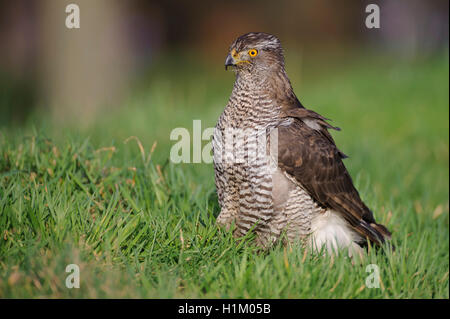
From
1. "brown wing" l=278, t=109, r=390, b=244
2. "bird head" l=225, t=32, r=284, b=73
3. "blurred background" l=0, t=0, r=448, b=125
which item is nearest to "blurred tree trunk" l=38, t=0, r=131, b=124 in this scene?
"blurred background" l=0, t=0, r=448, b=125

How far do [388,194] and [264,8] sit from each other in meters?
11.8

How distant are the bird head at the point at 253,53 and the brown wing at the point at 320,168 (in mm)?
423

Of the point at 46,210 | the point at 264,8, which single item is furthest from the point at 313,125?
the point at 264,8

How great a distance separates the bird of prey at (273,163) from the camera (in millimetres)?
3777

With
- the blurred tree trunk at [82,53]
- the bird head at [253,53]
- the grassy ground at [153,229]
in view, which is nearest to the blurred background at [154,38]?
the blurred tree trunk at [82,53]

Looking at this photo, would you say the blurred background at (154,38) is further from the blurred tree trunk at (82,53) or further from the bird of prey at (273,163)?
the bird of prey at (273,163)

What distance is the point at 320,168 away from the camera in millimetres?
3965

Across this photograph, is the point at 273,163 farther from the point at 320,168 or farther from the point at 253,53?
the point at 253,53

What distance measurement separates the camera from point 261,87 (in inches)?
156

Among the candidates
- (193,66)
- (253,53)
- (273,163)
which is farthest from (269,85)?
(193,66)

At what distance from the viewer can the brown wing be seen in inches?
150

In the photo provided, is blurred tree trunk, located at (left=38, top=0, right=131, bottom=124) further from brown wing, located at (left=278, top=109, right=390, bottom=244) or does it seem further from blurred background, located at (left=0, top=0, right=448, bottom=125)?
brown wing, located at (left=278, top=109, right=390, bottom=244)

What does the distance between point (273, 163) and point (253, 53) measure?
2.66ft

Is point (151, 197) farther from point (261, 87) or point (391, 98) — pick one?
point (391, 98)
